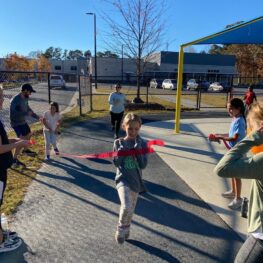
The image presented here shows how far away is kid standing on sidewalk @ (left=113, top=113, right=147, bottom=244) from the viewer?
351 centimetres

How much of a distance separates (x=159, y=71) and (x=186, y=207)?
49.4m

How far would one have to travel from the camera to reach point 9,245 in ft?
11.3

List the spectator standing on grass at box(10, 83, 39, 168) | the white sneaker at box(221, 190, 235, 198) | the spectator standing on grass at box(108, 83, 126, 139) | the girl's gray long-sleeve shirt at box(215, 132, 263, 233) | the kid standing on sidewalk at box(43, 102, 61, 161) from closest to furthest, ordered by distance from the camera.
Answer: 1. the girl's gray long-sleeve shirt at box(215, 132, 263, 233)
2. the white sneaker at box(221, 190, 235, 198)
3. the spectator standing on grass at box(10, 83, 39, 168)
4. the kid standing on sidewalk at box(43, 102, 61, 161)
5. the spectator standing on grass at box(108, 83, 126, 139)

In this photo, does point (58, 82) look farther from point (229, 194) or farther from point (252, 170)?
point (252, 170)

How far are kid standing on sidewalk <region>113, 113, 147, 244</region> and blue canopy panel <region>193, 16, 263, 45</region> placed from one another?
618 cm

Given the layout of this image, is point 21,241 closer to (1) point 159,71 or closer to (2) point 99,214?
(2) point 99,214

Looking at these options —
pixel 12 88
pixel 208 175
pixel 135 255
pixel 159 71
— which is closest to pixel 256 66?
pixel 159 71

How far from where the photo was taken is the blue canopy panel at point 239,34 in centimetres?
859

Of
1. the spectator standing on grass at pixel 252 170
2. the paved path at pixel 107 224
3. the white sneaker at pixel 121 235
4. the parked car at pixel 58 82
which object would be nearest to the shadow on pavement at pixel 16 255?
the paved path at pixel 107 224

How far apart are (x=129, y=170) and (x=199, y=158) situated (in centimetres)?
396

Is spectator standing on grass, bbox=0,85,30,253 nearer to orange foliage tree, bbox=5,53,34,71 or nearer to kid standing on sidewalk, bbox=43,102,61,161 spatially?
kid standing on sidewalk, bbox=43,102,61,161

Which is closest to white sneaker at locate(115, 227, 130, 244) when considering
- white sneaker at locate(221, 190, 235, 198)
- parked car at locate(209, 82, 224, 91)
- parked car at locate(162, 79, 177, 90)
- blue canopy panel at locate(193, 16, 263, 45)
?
white sneaker at locate(221, 190, 235, 198)

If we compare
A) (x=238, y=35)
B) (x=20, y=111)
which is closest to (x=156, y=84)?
(x=238, y=35)

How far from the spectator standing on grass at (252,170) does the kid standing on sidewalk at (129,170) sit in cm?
170
